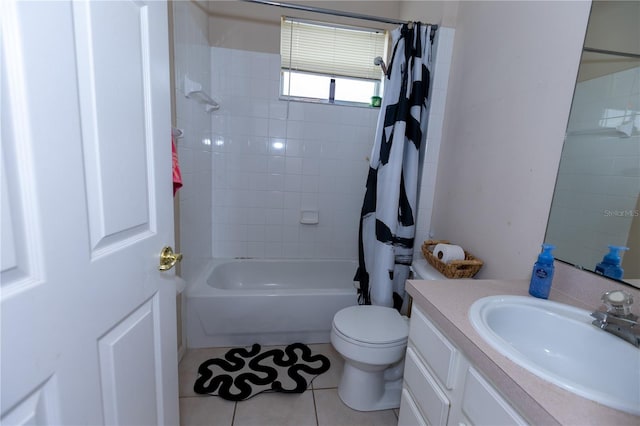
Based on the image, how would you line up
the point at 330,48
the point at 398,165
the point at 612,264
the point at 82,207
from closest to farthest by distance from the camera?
1. the point at 82,207
2. the point at 612,264
3. the point at 398,165
4. the point at 330,48

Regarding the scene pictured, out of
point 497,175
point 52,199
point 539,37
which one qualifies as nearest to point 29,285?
point 52,199

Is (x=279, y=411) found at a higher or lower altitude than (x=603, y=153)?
lower

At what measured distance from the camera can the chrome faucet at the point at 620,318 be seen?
0.71 meters

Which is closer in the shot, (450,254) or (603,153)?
(603,153)

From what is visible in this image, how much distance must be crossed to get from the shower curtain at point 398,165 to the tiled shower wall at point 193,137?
117cm

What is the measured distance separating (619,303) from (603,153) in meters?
0.47

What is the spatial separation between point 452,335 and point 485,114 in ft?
3.70

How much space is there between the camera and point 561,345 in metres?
0.82

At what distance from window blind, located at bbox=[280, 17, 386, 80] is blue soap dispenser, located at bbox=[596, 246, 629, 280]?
2160 mm

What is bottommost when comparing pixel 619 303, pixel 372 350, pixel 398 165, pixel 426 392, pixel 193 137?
pixel 372 350

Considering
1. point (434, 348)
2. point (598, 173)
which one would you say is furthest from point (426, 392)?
point (598, 173)

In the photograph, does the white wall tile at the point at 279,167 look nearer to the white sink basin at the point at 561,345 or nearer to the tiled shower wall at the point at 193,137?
the tiled shower wall at the point at 193,137

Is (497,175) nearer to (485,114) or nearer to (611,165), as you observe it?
(485,114)

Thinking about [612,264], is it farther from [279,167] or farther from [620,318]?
[279,167]
